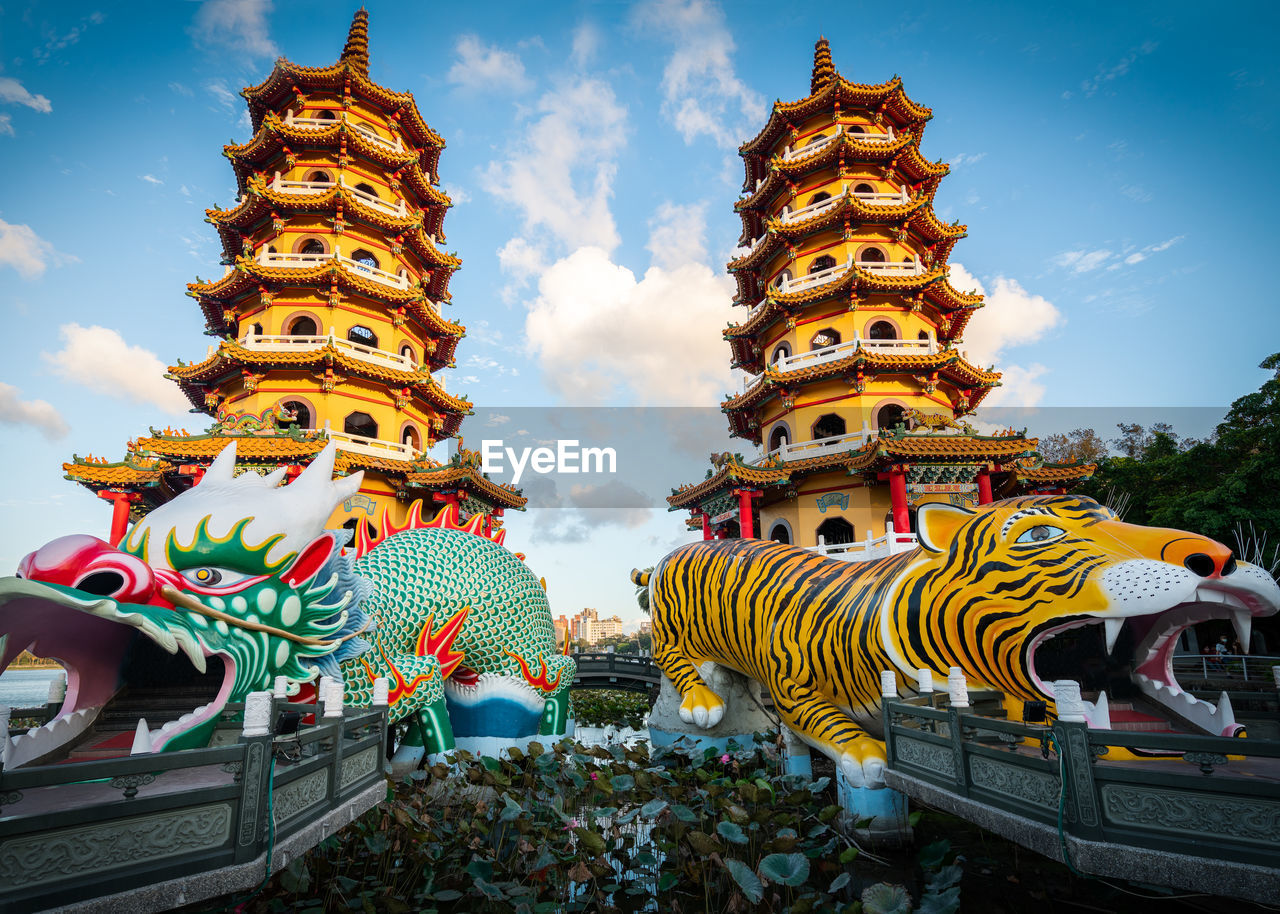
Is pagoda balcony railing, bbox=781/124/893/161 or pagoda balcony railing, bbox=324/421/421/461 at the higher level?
pagoda balcony railing, bbox=781/124/893/161

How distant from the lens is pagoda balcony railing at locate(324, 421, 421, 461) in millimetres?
14460

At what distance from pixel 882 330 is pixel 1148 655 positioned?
13659 millimetres

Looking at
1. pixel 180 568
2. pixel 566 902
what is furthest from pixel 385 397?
pixel 566 902

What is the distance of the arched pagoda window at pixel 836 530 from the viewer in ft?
51.1

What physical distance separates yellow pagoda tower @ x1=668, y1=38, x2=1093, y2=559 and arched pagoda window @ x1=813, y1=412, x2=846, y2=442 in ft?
0.11

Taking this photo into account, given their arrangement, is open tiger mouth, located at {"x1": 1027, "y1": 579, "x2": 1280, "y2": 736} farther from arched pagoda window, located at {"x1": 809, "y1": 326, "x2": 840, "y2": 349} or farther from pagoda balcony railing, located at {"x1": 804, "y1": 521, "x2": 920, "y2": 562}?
arched pagoda window, located at {"x1": 809, "y1": 326, "x2": 840, "y2": 349}

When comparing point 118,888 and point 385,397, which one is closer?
point 118,888

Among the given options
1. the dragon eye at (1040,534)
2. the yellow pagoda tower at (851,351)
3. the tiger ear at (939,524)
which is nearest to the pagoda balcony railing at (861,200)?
the yellow pagoda tower at (851,351)

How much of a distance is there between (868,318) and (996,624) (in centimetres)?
1359

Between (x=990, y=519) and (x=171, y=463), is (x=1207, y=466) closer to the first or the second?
(x=990, y=519)

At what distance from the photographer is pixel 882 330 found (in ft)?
53.7

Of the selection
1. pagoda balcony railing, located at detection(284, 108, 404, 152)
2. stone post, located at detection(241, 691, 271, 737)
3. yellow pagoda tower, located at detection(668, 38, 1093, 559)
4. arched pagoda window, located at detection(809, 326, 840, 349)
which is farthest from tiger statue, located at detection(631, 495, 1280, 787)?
pagoda balcony railing, located at detection(284, 108, 404, 152)

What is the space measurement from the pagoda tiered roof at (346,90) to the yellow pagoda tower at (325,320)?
4 cm

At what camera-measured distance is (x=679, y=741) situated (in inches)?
275
